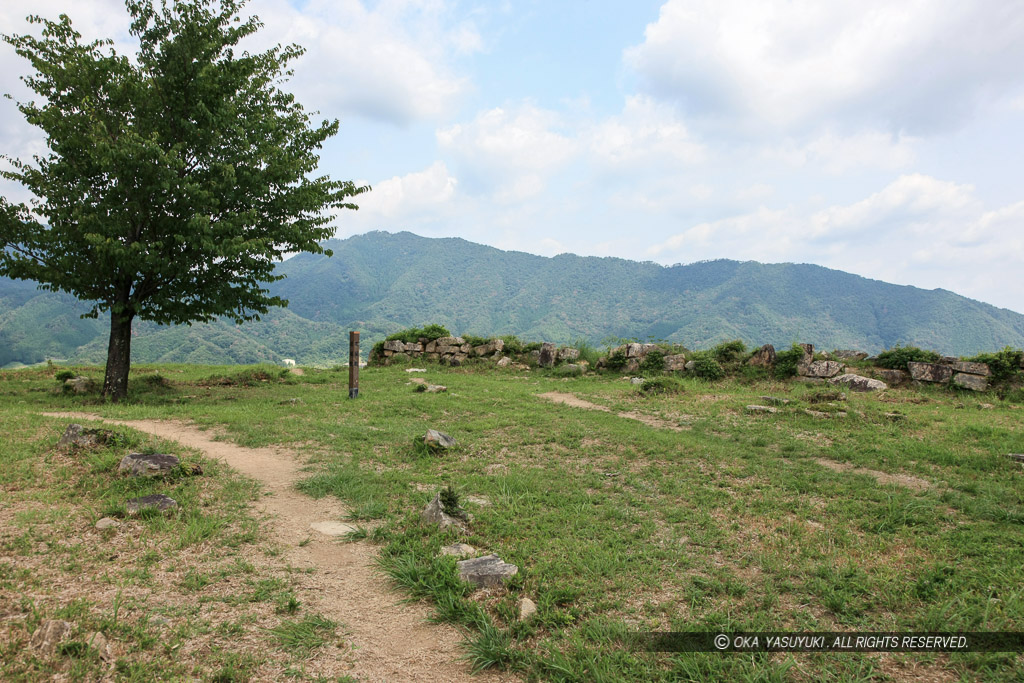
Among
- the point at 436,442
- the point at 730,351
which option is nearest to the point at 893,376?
the point at 730,351

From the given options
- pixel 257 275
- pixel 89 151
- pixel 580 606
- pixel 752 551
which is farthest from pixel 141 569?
pixel 89 151

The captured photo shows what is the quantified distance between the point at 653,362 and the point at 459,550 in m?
14.2

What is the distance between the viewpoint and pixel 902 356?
14.4m

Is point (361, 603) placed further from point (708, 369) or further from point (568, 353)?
point (568, 353)

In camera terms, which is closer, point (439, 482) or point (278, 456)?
point (439, 482)

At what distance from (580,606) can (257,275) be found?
13.2 m

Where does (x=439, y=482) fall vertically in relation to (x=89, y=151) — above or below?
→ below

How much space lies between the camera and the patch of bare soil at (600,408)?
10359 mm

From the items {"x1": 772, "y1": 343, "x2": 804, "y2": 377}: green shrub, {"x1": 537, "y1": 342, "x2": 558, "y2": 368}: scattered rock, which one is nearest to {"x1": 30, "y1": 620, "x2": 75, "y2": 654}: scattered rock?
{"x1": 537, "y1": 342, "x2": 558, "y2": 368}: scattered rock

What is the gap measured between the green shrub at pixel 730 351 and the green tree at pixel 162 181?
13151mm

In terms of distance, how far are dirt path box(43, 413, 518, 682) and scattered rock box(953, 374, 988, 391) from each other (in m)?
15.5

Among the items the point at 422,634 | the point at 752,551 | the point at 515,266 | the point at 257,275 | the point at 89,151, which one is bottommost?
the point at 422,634

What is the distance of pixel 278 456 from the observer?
8.07m

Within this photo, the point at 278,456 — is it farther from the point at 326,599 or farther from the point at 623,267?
the point at 623,267
